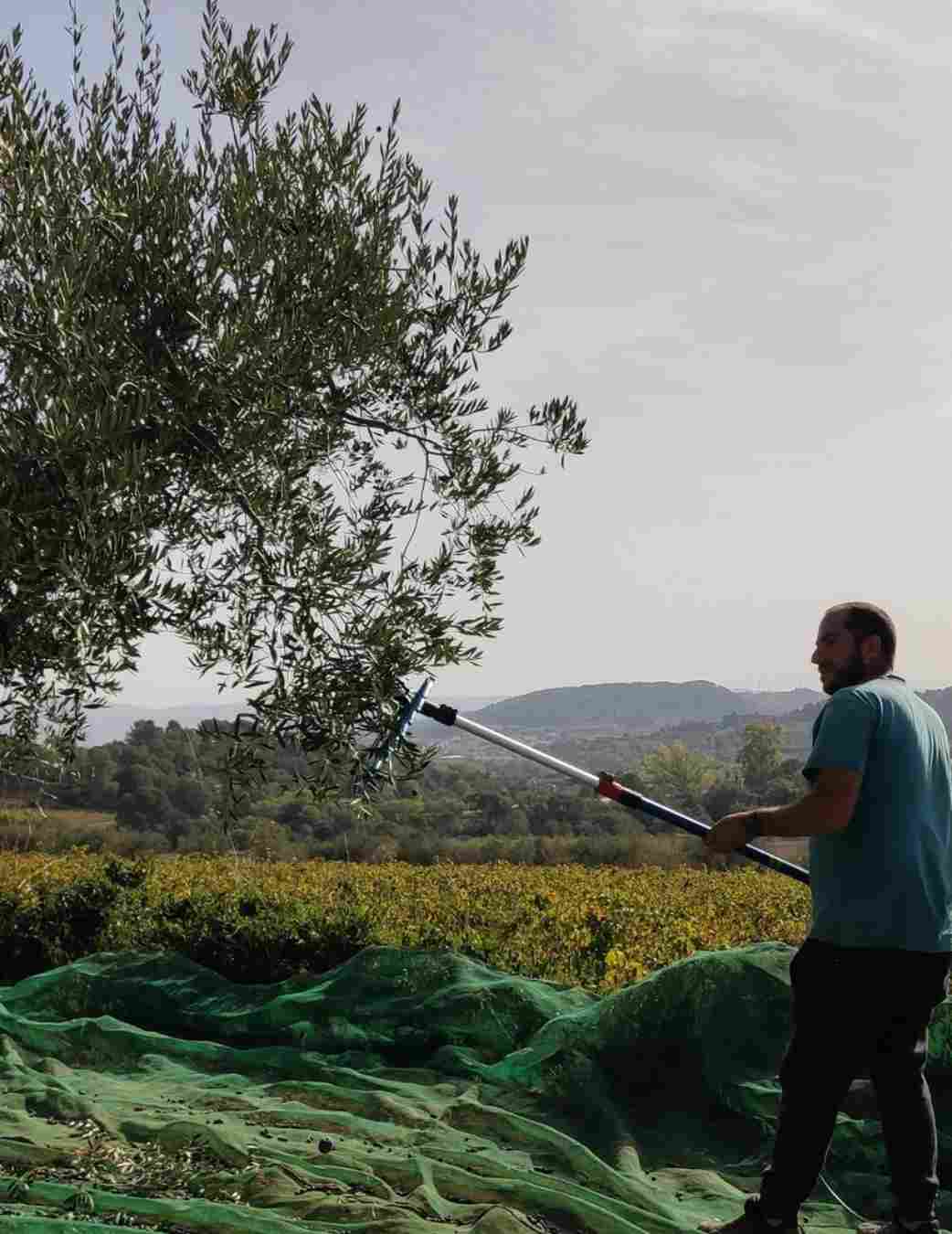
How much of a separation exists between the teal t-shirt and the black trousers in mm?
126

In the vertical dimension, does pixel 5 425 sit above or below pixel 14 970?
above

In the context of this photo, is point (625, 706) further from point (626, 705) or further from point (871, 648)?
point (871, 648)

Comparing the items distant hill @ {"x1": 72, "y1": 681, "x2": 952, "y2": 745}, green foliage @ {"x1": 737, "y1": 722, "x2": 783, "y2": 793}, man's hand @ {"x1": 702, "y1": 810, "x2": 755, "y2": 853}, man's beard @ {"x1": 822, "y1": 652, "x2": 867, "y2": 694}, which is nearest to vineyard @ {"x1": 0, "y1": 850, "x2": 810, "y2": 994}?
man's hand @ {"x1": 702, "y1": 810, "x2": 755, "y2": 853}

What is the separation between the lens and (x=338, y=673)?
7.24 meters

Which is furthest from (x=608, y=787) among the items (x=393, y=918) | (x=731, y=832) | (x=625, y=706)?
(x=625, y=706)

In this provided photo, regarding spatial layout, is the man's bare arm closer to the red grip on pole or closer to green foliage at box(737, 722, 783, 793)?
the red grip on pole

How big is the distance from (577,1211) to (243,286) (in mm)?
5003

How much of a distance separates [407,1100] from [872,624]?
4398mm

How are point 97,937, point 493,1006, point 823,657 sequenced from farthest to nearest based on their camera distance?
point 97,937, point 493,1006, point 823,657

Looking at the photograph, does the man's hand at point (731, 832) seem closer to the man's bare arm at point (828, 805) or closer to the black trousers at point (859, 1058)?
the man's bare arm at point (828, 805)

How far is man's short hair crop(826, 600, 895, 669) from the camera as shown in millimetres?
5734

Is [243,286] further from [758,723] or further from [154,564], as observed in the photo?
[758,723]

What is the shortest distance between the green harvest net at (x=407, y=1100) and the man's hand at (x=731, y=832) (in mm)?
1900

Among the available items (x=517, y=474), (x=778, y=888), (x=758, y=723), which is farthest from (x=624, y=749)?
(x=517, y=474)
